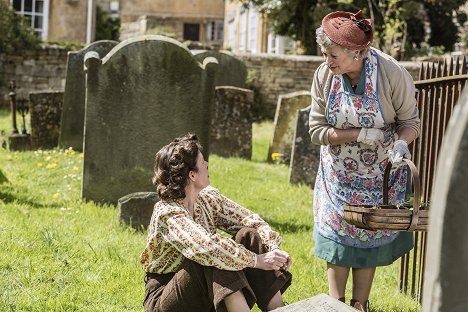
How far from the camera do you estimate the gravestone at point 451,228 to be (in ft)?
3.76

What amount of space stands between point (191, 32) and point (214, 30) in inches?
44.4

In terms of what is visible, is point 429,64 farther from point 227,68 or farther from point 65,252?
point 227,68

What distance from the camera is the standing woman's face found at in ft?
12.6

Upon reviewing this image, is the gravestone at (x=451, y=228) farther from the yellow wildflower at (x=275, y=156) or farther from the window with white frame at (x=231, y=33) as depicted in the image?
the window with white frame at (x=231, y=33)

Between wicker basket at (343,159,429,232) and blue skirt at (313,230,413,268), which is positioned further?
blue skirt at (313,230,413,268)

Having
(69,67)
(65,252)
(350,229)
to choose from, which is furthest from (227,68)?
(350,229)

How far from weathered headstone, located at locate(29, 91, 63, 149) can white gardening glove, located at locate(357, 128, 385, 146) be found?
739 centimetres

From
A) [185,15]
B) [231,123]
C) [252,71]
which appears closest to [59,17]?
[252,71]

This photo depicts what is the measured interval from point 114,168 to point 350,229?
138 inches

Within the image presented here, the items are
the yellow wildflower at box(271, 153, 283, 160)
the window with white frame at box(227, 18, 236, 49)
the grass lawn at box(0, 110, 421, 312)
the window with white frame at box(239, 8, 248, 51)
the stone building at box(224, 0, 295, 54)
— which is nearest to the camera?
the grass lawn at box(0, 110, 421, 312)

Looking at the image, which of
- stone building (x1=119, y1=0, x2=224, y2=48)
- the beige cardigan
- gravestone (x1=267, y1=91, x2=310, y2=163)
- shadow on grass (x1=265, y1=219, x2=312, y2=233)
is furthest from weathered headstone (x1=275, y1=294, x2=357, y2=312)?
stone building (x1=119, y1=0, x2=224, y2=48)

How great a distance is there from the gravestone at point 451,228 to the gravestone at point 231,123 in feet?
31.9

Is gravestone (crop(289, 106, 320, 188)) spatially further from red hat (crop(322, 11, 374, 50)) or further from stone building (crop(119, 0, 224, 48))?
stone building (crop(119, 0, 224, 48))

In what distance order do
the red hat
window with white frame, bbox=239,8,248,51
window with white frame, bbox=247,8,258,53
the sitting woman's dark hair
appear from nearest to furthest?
the sitting woman's dark hair < the red hat < window with white frame, bbox=247,8,258,53 < window with white frame, bbox=239,8,248,51
